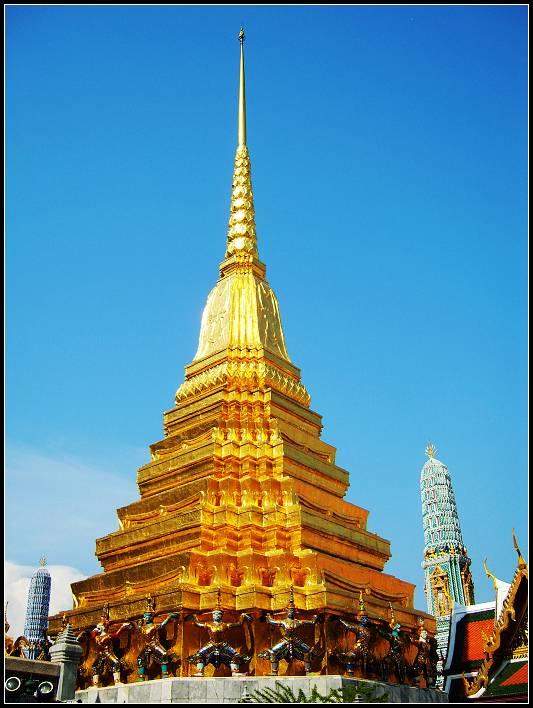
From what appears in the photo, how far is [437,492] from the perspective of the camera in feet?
186

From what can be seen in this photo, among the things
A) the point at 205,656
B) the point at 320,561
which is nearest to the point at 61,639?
the point at 205,656

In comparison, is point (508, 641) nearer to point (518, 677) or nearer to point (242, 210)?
point (518, 677)

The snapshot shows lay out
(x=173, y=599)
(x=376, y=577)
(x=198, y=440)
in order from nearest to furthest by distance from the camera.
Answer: (x=173, y=599), (x=376, y=577), (x=198, y=440)

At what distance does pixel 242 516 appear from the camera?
1739 cm

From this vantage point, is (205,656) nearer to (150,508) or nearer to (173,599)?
(173,599)

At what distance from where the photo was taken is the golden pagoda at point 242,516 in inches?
627

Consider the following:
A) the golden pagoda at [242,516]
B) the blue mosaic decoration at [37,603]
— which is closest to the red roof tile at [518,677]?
the golden pagoda at [242,516]

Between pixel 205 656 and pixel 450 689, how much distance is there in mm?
7881

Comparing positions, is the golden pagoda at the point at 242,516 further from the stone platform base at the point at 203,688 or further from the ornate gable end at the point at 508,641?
the ornate gable end at the point at 508,641

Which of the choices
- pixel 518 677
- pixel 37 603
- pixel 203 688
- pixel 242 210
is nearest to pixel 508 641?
pixel 518 677

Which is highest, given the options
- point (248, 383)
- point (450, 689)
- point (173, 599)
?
point (248, 383)

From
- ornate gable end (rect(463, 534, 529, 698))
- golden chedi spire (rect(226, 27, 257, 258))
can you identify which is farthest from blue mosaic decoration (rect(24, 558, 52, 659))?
ornate gable end (rect(463, 534, 529, 698))

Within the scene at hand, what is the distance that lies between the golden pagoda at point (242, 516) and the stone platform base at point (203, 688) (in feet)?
2.81

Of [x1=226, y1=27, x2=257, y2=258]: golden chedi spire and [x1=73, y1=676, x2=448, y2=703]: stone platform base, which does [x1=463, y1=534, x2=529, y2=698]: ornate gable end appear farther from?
[x1=226, y1=27, x2=257, y2=258]: golden chedi spire
